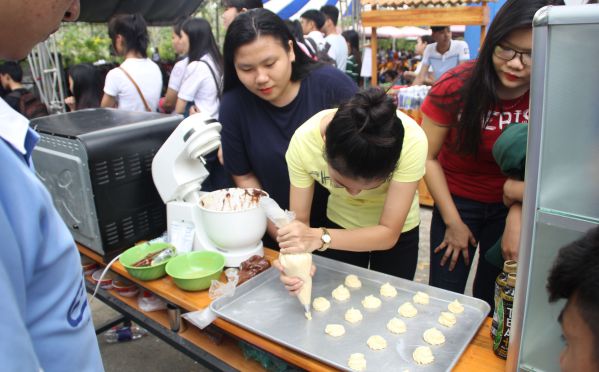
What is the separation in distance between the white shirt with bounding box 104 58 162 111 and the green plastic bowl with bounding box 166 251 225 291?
2.33m

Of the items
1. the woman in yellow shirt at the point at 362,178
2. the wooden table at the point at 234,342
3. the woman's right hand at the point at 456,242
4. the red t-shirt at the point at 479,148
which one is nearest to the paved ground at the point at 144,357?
the wooden table at the point at 234,342

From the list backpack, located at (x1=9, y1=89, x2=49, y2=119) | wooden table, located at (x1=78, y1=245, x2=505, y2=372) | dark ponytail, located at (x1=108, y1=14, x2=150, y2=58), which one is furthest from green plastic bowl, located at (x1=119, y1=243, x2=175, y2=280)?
backpack, located at (x1=9, y1=89, x2=49, y2=119)

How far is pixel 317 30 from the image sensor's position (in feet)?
21.3

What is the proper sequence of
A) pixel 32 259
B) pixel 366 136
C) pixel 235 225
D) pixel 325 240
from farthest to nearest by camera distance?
pixel 235 225
pixel 325 240
pixel 366 136
pixel 32 259

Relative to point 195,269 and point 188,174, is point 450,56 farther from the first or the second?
point 195,269

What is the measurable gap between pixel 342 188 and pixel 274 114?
0.57m

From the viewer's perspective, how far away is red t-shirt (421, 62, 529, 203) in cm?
179

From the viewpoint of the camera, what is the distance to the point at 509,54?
162 centimetres

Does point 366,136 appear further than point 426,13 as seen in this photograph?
No

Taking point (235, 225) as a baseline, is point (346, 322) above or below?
below

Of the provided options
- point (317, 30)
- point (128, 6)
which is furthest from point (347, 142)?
point (128, 6)

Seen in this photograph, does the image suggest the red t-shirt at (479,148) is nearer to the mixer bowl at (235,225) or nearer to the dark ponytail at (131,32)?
the mixer bowl at (235,225)

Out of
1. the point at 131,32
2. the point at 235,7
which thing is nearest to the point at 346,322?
the point at 235,7

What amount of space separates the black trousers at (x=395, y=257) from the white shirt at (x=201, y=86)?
77.6 inches
